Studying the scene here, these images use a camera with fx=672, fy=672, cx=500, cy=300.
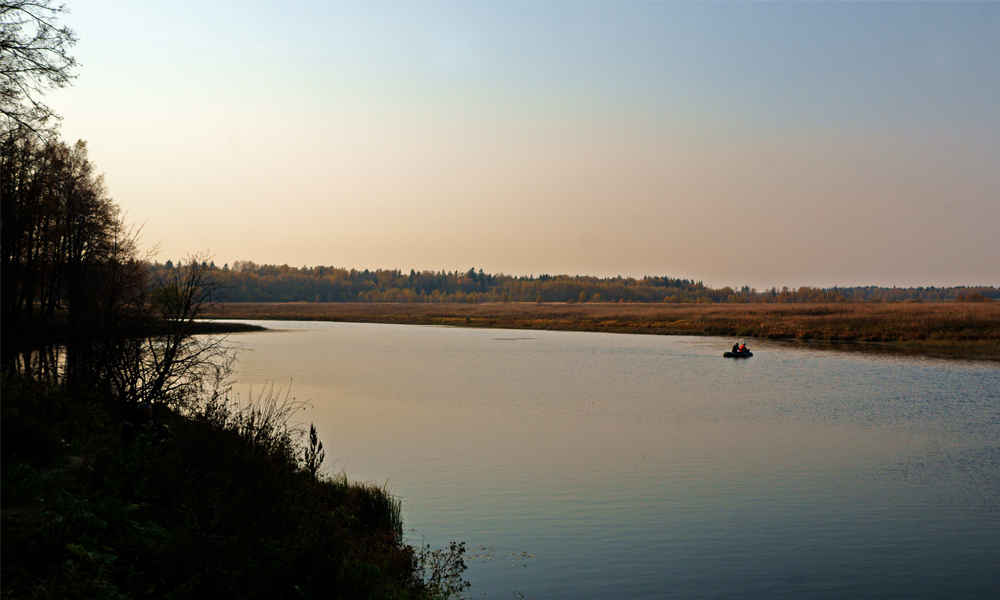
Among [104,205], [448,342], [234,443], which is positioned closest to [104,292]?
[234,443]

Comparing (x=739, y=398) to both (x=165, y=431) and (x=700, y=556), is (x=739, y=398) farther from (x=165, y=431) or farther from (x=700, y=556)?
(x=165, y=431)

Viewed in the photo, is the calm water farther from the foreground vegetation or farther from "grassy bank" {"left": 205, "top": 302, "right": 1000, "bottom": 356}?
"grassy bank" {"left": 205, "top": 302, "right": 1000, "bottom": 356}

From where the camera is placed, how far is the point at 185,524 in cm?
755

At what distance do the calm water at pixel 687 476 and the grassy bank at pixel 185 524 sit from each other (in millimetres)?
1530

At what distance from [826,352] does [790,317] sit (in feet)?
112

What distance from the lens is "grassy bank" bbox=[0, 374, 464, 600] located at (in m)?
6.78

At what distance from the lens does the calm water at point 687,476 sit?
1055 cm

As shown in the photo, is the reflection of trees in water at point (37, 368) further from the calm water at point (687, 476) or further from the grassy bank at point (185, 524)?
the calm water at point (687, 476)

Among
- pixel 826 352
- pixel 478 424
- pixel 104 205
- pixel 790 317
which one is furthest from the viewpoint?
pixel 790 317

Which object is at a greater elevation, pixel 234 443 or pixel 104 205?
pixel 104 205

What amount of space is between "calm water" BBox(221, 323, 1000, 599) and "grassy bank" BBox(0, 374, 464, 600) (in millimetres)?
1530

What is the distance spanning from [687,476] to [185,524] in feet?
40.2

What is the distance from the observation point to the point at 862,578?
1033 centimetres

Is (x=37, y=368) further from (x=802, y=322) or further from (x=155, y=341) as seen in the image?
(x=802, y=322)
